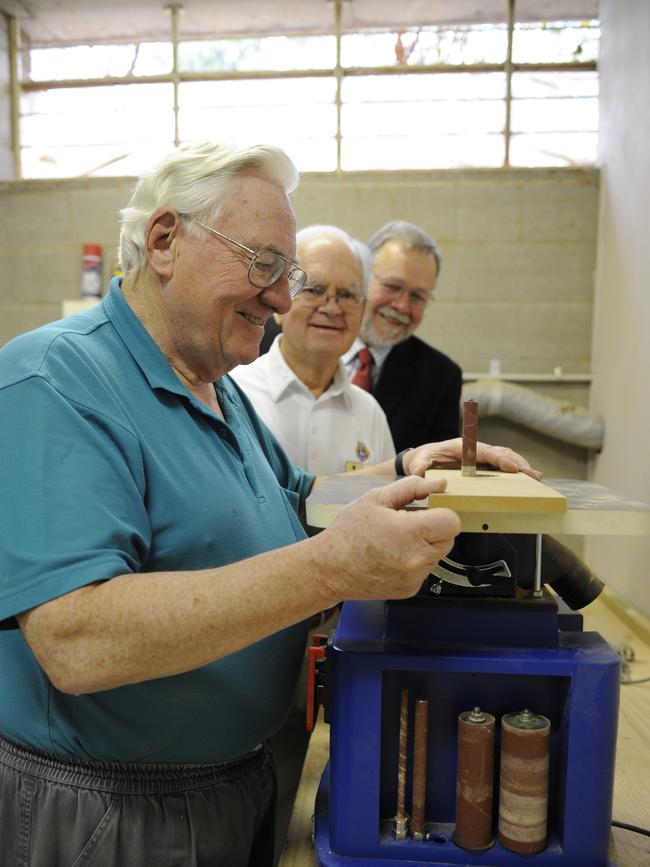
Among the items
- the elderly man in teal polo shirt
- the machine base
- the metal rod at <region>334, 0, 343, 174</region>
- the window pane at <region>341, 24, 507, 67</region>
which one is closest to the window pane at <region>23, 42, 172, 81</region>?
the metal rod at <region>334, 0, 343, 174</region>

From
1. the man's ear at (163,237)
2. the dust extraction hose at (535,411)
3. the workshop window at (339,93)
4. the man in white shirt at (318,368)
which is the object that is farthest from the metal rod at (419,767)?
the workshop window at (339,93)

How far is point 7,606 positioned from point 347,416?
118cm

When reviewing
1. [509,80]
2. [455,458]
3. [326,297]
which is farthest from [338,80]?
[455,458]

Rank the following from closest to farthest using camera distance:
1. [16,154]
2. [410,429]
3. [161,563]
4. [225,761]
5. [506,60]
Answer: [161,563], [225,761], [410,429], [506,60], [16,154]

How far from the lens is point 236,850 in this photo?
3.29 feet

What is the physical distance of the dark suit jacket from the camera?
7.50 ft

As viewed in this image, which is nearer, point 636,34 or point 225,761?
point 225,761

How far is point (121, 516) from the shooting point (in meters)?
0.75

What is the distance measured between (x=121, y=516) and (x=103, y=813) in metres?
0.42

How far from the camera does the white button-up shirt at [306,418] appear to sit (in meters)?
1.72

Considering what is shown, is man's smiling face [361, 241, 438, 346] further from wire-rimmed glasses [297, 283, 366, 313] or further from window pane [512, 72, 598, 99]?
window pane [512, 72, 598, 99]

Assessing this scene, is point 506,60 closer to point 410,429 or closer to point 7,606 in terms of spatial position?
point 410,429

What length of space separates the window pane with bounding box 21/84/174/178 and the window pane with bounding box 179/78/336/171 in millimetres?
162

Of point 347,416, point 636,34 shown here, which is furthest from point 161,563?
point 636,34
